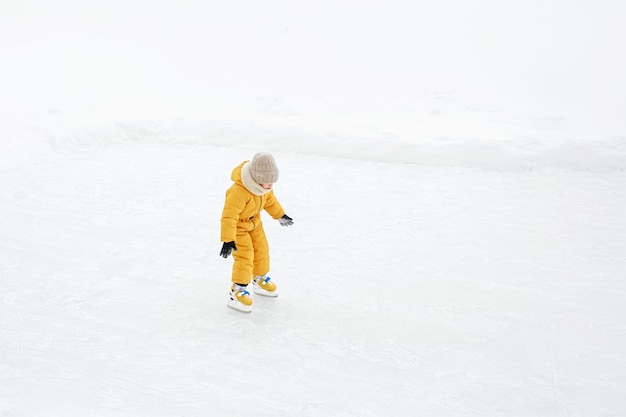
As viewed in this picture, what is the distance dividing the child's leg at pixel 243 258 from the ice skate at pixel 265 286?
8.1 inches

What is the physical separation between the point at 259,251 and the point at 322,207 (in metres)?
1.66

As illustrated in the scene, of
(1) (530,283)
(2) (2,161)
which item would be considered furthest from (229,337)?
(2) (2,161)

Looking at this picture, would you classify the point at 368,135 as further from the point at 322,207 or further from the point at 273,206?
the point at 273,206

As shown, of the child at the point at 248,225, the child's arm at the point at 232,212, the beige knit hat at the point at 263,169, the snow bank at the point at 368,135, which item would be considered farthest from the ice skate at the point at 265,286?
the snow bank at the point at 368,135

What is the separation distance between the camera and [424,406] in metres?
3.15

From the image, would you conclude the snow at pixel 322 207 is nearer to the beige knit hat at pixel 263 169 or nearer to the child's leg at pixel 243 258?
the child's leg at pixel 243 258

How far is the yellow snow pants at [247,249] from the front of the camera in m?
3.79

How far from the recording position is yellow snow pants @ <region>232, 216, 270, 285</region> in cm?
379

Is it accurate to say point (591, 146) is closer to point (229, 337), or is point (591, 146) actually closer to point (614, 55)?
point (614, 55)

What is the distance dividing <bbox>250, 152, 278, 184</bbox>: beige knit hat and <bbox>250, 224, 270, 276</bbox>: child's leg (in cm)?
44

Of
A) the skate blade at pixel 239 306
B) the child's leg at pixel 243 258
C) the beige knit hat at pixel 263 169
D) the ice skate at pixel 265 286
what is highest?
the beige knit hat at pixel 263 169

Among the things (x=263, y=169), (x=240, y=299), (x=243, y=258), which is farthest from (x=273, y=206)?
(x=240, y=299)

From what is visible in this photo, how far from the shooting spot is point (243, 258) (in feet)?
12.5

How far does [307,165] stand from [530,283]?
2.84m
